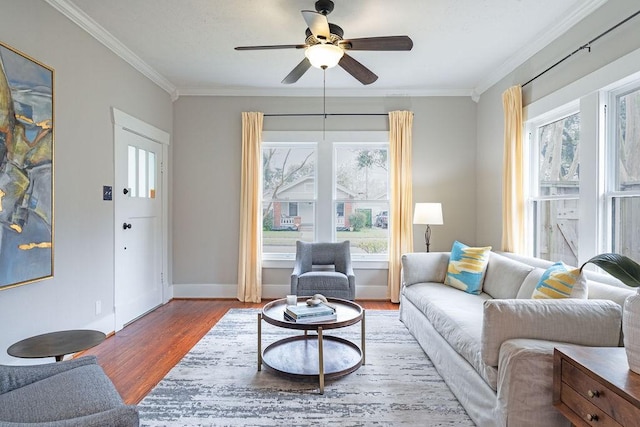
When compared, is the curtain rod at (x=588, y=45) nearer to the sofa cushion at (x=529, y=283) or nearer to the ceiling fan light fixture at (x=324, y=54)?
the sofa cushion at (x=529, y=283)

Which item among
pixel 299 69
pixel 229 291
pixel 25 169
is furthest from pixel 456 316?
pixel 229 291

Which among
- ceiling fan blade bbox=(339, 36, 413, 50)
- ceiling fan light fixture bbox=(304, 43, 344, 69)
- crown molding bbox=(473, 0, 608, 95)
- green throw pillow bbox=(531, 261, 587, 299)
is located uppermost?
crown molding bbox=(473, 0, 608, 95)

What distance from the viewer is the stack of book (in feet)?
8.16

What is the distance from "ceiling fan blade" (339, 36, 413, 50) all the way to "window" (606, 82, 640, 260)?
60.6 inches

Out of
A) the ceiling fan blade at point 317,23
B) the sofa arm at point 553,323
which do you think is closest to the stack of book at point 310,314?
the sofa arm at point 553,323

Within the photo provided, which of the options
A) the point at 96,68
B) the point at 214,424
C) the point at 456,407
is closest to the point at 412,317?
the point at 456,407

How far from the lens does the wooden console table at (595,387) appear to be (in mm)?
1261

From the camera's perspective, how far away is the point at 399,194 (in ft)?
15.4

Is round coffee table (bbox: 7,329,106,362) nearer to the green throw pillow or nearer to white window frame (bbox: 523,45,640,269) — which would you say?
the green throw pillow

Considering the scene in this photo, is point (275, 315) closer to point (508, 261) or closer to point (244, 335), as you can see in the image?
point (244, 335)

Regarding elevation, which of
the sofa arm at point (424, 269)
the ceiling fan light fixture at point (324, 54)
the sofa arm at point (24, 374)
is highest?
the ceiling fan light fixture at point (324, 54)

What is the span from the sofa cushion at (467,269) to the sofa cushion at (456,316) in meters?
0.08

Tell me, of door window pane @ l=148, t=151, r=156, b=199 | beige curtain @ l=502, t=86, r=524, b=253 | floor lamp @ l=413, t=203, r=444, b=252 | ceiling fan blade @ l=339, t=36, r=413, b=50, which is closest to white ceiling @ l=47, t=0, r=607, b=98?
ceiling fan blade @ l=339, t=36, r=413, b=50

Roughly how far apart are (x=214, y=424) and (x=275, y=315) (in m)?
0.80
